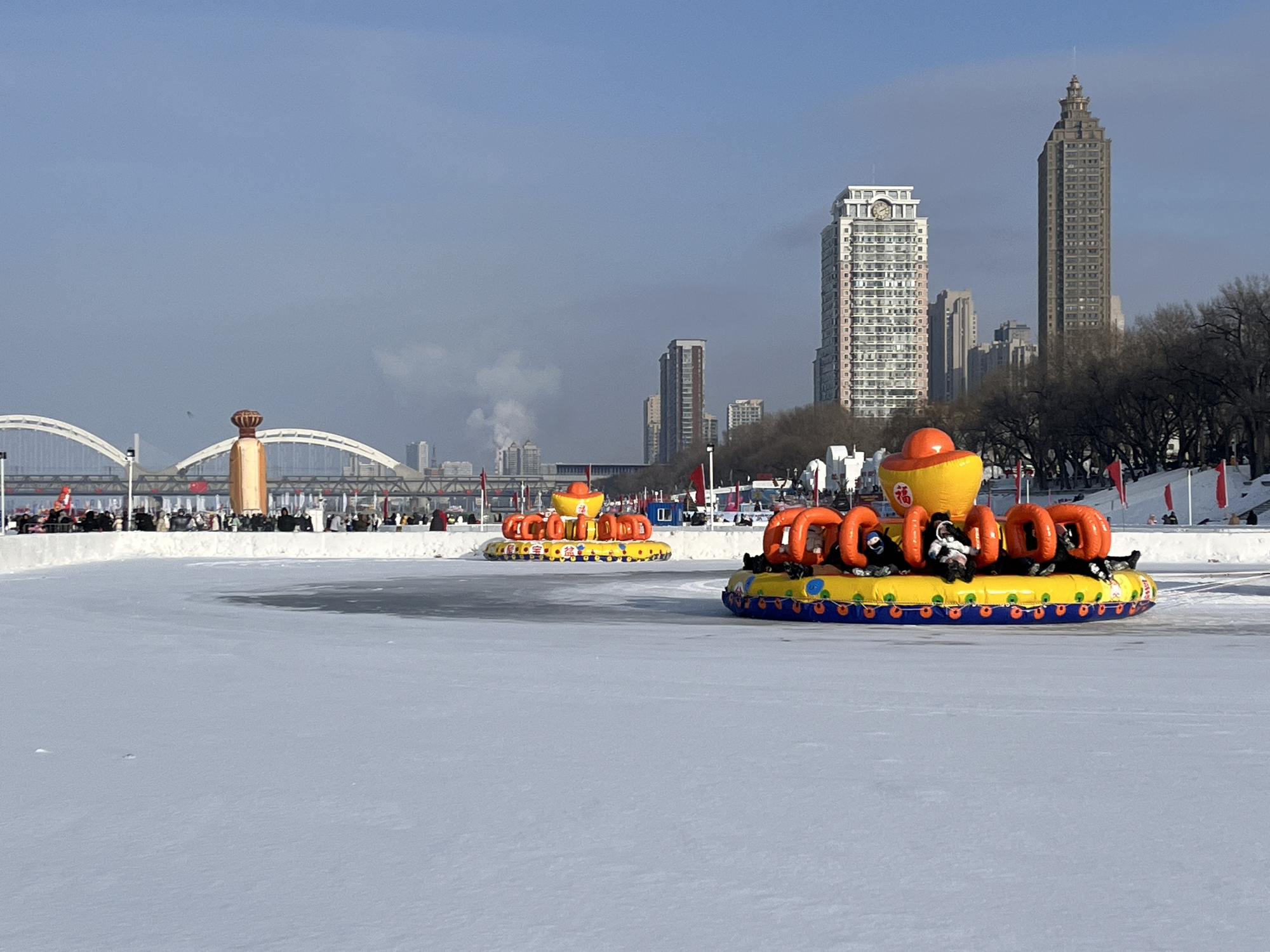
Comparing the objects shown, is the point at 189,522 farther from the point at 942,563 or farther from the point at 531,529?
the point at 942,563

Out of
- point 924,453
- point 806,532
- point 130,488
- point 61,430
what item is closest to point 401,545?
point 130,488

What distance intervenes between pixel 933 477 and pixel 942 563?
3.68 feet

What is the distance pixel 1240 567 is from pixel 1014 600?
630 inches

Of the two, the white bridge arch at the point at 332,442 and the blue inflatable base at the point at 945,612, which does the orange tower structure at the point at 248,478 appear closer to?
the blue inflatable base at the point at 945,612

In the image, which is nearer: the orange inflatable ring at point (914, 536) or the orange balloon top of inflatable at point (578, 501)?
the orange inflatable ring at point (914, 536)

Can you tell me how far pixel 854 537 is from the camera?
16.8 metres

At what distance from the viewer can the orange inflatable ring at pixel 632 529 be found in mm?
35594

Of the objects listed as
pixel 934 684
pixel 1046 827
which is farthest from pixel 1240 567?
pixel 1046 827

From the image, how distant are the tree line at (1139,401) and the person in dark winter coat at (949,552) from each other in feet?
167

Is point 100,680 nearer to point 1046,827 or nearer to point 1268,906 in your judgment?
point 1046,827

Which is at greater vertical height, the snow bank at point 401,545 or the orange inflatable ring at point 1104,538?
the orange inflatable ring at point 1104,538

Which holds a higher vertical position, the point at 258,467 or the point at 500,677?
the point at 258,467

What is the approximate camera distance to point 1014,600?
650 inches

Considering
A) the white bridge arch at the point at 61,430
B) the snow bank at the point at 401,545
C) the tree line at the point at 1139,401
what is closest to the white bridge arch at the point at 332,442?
the white bridge arch at the point at 61,430
